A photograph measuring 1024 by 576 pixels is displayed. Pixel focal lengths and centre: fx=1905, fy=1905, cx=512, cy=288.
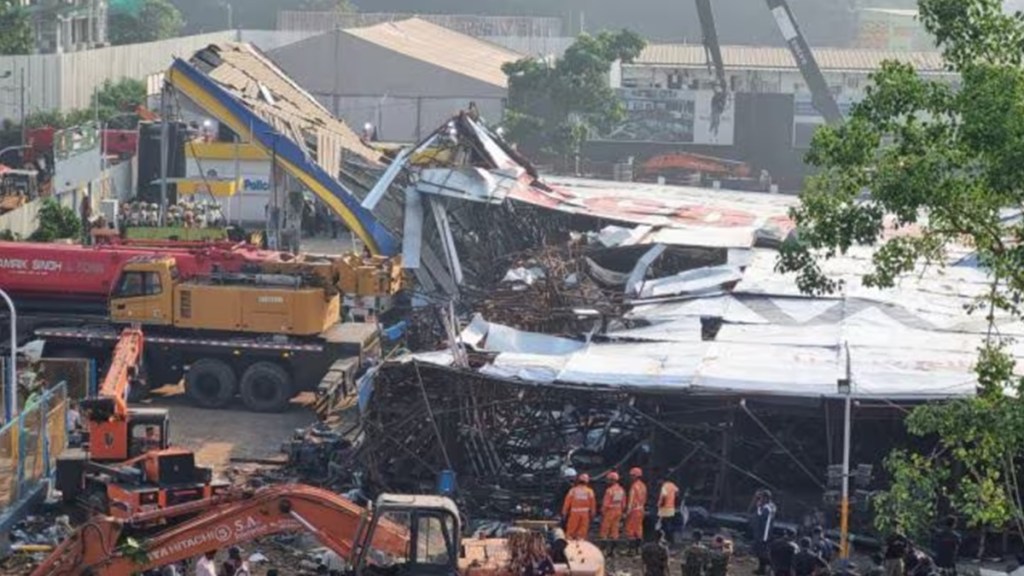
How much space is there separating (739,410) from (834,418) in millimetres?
1205

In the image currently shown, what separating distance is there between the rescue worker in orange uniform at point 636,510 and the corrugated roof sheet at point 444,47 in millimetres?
43319

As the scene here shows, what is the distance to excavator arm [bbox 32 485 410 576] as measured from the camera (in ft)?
62.0

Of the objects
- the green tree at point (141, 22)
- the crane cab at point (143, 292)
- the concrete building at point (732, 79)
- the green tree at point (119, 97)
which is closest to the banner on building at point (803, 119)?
the concrete building at point (732, 79)

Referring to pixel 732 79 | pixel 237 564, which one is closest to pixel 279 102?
pixel 237 564

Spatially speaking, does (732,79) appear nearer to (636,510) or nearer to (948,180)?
(636,510)

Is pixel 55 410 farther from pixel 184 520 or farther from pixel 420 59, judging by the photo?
pixel 420 59

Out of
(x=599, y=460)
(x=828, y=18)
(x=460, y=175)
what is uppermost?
(x=828, y=18)

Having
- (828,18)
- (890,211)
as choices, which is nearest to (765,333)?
(890,211)

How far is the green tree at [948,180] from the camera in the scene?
14.7 m

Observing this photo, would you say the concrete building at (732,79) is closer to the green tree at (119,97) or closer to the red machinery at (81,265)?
the green tree at (119,97)

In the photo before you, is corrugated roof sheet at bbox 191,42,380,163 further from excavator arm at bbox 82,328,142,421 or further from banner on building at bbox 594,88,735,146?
banner on building at bbox 594,88,735,146

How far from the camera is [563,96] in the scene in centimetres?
6228

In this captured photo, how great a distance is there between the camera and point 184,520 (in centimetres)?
1966

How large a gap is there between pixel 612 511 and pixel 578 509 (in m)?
0.57
